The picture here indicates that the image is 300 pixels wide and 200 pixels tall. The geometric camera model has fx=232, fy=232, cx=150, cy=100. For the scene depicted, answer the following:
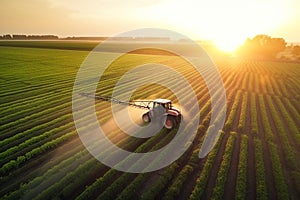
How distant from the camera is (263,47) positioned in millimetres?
89938

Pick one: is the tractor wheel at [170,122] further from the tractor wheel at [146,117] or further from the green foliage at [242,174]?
the green foliage at [242,174]

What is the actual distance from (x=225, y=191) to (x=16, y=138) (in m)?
10.9

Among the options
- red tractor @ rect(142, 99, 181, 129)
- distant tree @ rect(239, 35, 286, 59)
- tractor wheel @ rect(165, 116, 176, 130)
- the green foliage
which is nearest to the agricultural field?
the green foliage

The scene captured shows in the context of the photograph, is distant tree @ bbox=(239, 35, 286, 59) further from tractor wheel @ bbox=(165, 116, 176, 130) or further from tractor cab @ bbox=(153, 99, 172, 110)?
tractor wheel @ bbox=(165, 116, 176, 130)

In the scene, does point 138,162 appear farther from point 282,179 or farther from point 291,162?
point 291,162

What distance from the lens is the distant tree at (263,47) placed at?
87512 mm

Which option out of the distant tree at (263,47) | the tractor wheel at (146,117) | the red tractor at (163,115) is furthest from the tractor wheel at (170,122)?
the distant tree at (263,47)

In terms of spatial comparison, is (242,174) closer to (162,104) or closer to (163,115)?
(163,115)

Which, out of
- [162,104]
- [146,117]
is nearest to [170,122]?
[162,104]

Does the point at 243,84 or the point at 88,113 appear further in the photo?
the point at 243,84

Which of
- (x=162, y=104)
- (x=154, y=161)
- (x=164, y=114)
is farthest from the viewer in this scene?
(x=162, y=104)

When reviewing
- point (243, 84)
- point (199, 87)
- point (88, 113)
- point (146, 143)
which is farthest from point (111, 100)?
point (243, 84)

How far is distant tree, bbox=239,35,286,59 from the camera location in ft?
287

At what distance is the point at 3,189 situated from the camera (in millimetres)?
8875
